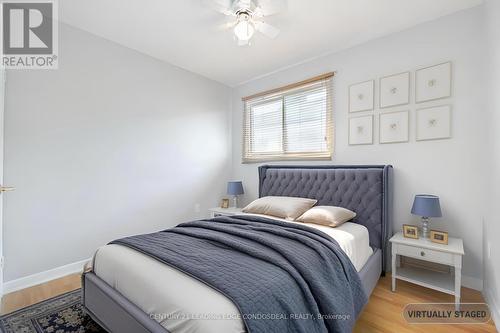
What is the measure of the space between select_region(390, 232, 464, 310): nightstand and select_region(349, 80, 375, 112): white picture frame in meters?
1.48

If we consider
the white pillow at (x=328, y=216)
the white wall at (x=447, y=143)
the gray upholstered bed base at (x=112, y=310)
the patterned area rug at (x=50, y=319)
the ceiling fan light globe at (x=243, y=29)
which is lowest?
the patterned area rug at (x=50, y=319)

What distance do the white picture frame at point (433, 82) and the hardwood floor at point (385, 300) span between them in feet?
6.18

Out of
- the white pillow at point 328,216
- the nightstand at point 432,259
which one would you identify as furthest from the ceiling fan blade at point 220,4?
the nightstand at point 432,259

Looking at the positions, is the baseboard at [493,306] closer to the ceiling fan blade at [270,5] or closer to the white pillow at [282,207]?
the white pillow at [282,207]

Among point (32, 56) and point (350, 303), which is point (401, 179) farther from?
point (32, 56)

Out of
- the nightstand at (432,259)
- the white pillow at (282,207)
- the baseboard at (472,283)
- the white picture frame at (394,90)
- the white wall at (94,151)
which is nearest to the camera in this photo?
the nightstand at (432,259)

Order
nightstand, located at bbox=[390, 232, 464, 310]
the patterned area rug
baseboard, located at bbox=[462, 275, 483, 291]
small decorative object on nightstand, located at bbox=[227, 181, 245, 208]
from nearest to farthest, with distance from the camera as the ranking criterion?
the patterned area rug < nightstand, located at bbox=[390, 232, 464, 310] < baseboard, located at bbox=[462, 275, 483, 291] < small decorative object on nightstand, located at bbox=[227, 181, 245, 208]

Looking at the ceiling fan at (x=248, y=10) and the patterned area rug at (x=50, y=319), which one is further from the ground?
the ceiling fan at (x=248, y=10)

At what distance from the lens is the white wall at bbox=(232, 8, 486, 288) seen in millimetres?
2189

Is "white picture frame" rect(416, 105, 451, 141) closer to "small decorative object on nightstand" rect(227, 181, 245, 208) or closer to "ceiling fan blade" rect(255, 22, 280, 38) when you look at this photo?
"ceiling fan blade" rect(255, 22, 280, 38)

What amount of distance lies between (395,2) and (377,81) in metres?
0.78

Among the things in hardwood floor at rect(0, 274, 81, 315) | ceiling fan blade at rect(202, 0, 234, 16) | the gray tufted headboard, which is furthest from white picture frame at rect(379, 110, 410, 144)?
hardwood floor at rect(0, 274, 81, 315)

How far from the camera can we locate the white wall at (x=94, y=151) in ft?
7.57

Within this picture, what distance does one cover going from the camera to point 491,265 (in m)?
1.89
